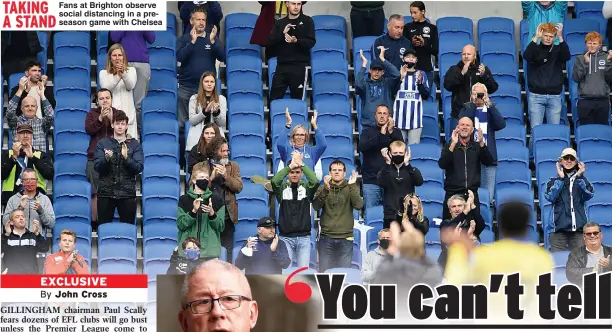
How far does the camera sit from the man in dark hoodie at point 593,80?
17781 millimetres

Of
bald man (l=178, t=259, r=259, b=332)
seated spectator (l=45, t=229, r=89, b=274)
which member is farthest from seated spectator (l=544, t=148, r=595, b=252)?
bald man (l=178, t=259, r=259, b=332)

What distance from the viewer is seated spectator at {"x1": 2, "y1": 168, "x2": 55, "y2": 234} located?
52.5ft

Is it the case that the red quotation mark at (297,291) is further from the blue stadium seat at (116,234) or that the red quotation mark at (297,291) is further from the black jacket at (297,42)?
the black jacket at (297,42)

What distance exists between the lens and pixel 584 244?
619 inches

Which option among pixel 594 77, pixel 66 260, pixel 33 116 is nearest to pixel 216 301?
pixel 66 260

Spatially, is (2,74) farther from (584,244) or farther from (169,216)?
(584,244)

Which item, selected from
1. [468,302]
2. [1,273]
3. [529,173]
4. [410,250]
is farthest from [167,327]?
[529,173]

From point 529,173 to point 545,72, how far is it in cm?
135

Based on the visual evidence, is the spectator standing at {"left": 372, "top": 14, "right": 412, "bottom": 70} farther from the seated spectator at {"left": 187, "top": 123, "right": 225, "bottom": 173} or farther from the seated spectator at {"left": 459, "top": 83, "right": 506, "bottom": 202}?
the seated spectator at {"left": 187, "top": 123, "right": 225, "bottom": 173}

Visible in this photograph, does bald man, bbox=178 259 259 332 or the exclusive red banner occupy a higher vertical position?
the exclusive red banner

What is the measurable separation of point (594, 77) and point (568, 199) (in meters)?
2.08

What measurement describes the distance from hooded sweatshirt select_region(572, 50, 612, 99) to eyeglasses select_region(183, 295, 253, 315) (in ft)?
32.5

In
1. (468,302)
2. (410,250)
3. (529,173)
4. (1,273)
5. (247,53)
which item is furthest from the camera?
(247,53)

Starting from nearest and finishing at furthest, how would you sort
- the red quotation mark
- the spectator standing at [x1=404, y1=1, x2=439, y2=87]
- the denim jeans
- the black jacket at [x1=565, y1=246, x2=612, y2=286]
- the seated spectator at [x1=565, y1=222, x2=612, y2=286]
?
the red quotation mark
the black jacket at [x1=565, y1=246, x2=612, y2=286]
the seated spectator at [x1=565, y1=222, x2=612, y2=286]
the denim jeans
the spectator standing at [x1=404, y1=1, x2=439, y2=87]
